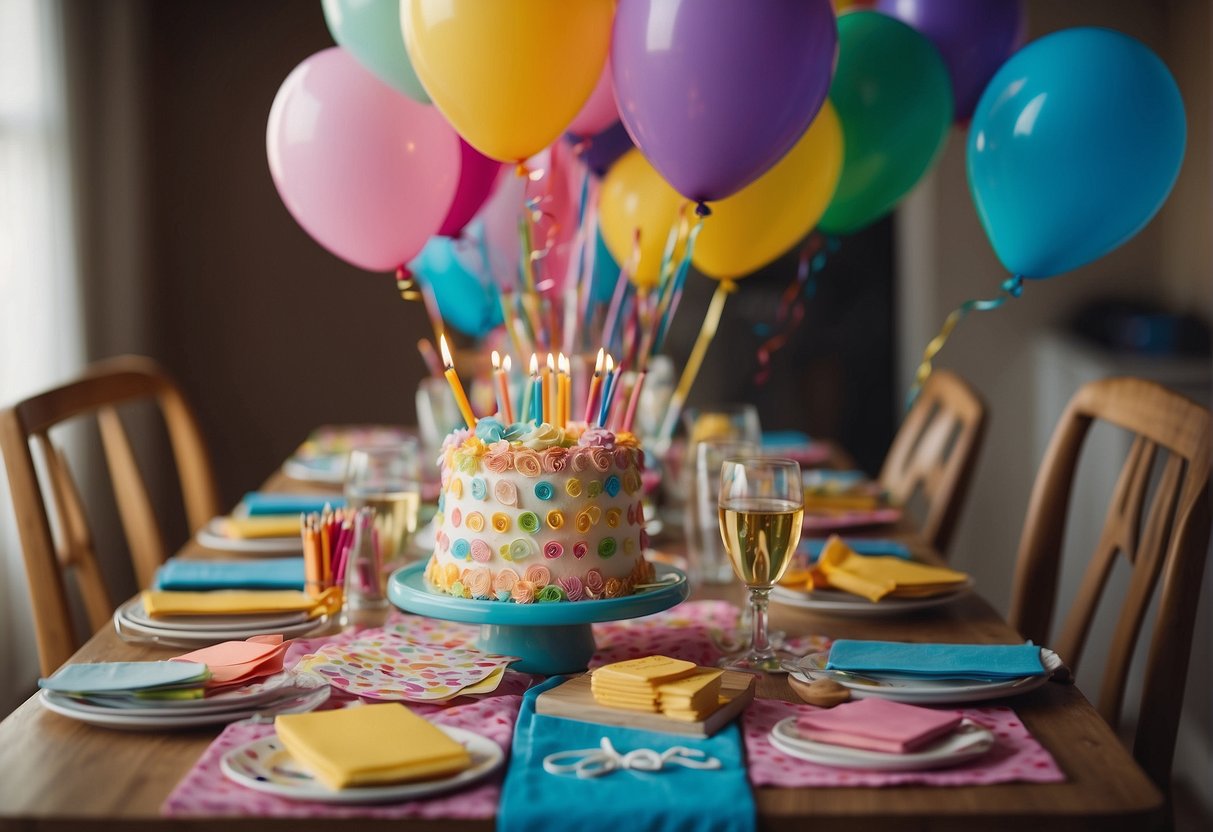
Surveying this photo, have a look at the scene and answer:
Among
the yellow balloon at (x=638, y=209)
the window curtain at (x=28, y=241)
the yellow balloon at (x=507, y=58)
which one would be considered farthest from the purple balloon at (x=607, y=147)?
the window curtain at (x=28, y=241)

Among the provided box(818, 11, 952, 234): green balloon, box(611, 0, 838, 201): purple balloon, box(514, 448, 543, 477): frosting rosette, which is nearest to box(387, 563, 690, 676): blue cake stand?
box(514, 448, 543, 477): frosting rosette

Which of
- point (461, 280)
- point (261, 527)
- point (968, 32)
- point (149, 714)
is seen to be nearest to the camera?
point (149, 714)

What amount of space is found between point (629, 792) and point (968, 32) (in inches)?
55.9

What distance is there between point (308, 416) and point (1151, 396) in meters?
2.97

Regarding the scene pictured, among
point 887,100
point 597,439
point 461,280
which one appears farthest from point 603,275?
point 597,439

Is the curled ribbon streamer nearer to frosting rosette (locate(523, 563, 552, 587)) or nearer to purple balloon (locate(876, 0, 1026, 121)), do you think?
frosting rosette (locate(523, 563, 552, 587))

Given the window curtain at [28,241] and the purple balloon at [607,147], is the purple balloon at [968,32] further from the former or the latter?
the window curtain at [28,241]

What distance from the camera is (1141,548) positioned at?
1.50m

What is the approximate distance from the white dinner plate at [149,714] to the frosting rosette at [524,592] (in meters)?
0.20

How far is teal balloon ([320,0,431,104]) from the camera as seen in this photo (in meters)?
1.61

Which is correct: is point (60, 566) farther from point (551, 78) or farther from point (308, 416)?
point (308, 416)

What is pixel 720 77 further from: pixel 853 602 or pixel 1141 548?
pixel 1141 548

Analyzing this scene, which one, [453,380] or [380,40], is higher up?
[380,40]

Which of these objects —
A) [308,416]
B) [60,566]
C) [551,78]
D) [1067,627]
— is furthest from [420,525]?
[308,416]
